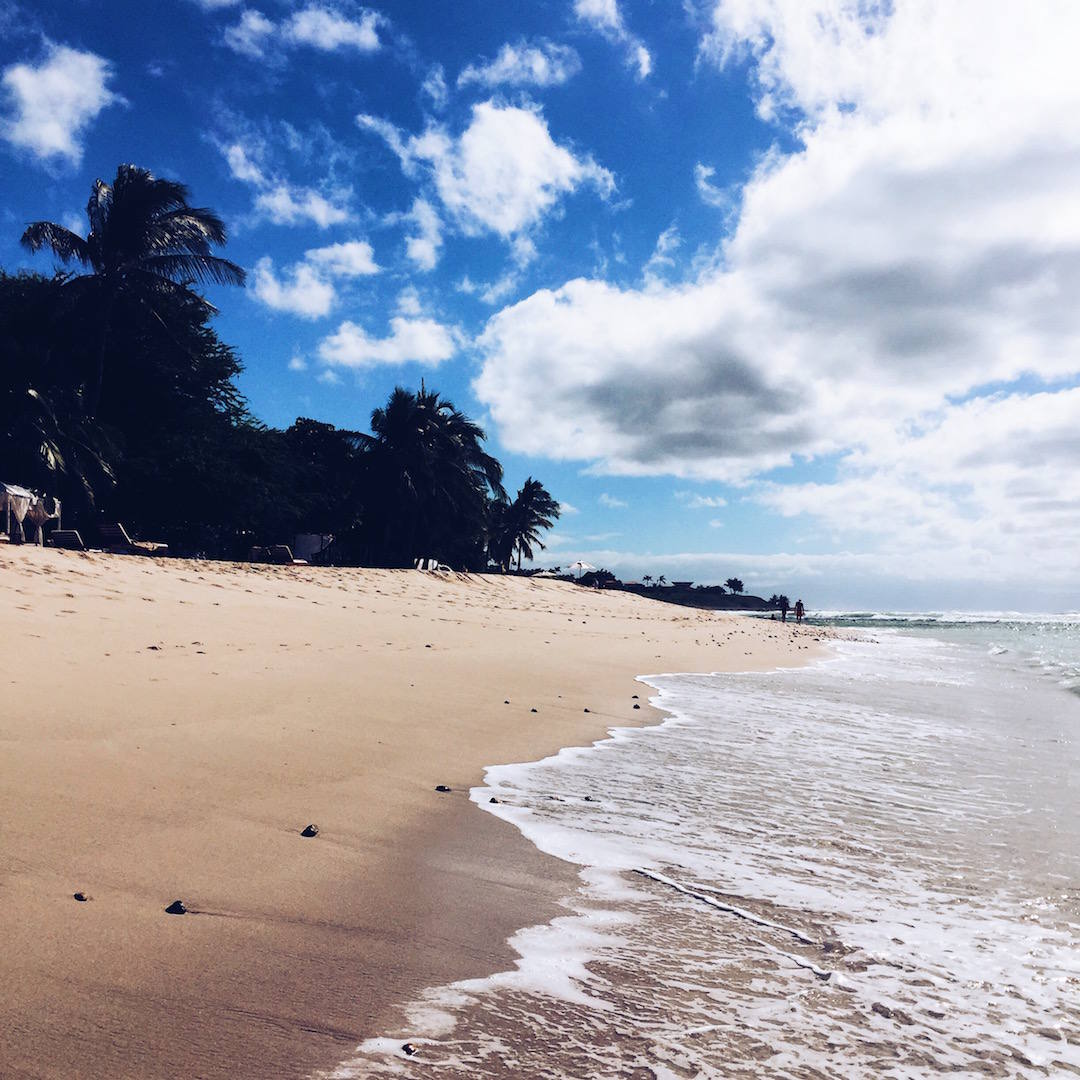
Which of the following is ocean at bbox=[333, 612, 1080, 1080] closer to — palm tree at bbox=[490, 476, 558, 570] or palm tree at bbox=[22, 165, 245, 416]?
palm tree at bbox=[22, 165, 245, 416]

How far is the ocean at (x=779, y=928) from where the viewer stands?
176 centimetres

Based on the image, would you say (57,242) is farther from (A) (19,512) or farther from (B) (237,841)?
(B) (237,841)

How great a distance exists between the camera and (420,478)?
3734cm

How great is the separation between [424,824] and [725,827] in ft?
4.83

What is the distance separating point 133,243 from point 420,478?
16.5 metres

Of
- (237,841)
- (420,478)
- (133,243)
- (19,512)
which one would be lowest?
(237,841)

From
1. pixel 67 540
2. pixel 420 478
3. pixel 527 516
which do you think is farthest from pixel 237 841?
pixel 527 516

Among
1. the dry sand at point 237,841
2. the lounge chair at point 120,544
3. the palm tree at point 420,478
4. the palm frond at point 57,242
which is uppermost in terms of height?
the palm frond at point 57,242

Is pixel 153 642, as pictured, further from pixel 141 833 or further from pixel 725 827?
pixel 725 827

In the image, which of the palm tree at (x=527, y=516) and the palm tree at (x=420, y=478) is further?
the palm tree at (x=527, y=516)

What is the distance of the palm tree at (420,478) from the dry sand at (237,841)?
2903 cm

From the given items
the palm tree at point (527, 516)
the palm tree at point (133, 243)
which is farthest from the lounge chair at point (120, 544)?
the palm tree at point (527, 516)

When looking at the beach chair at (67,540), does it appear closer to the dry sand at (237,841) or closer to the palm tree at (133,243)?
the dry sand at (237,841)

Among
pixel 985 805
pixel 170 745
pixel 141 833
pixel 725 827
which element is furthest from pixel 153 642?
pixel 985 805
